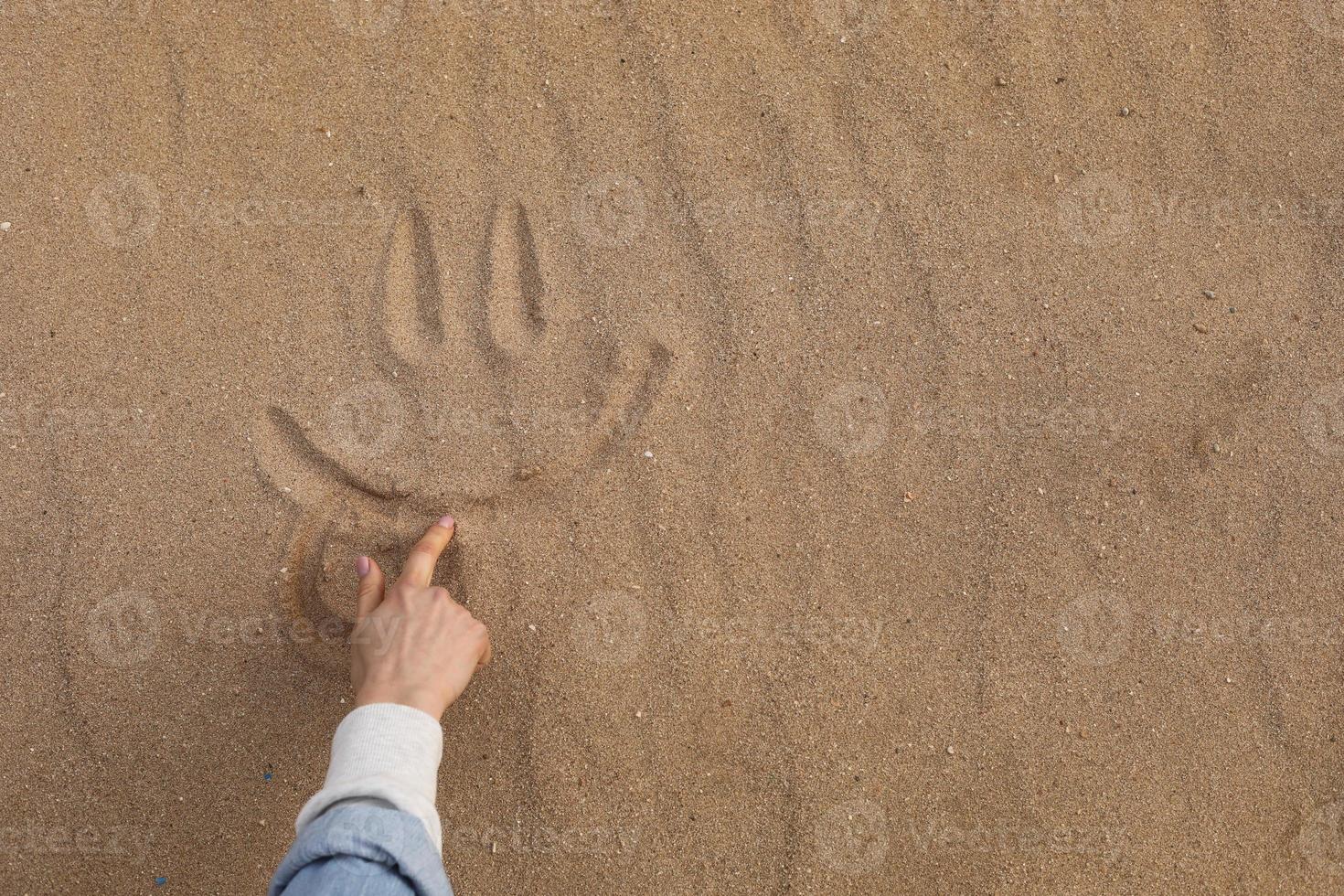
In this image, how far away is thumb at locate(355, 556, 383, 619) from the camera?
6.40 ft

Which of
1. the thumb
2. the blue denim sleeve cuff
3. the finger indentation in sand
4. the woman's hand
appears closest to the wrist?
the woman's hand

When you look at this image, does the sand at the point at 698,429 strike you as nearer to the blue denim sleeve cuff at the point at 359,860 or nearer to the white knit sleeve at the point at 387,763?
the white knit sleeve at the point at 387,763

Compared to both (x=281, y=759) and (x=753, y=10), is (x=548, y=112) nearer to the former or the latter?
(x=753, y=10)

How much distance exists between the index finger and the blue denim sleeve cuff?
539 millimetres

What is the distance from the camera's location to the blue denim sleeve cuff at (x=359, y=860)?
4.74 ft

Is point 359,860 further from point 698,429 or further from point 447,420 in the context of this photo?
A: point 698,429

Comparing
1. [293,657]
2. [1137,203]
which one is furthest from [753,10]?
[293,657]

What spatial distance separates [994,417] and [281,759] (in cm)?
181

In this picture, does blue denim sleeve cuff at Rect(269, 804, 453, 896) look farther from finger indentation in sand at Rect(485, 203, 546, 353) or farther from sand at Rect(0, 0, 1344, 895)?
finger indentation in sand at Rect(485, 203, 546, 353)

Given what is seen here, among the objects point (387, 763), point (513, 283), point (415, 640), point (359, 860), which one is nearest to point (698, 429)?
point (513, 283)

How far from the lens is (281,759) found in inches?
79.4

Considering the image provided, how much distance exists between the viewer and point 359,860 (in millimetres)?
1475

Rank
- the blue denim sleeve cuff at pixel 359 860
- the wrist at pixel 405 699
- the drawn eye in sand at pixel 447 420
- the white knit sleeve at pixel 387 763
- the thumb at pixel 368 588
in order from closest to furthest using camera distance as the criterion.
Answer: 1. the blue denim sleeve cuff at pixel 359 860
2. the white knit sleeve at pixel 387 763
3. the wrist at pixel 405 699
4. the thumb at pixel 368 588
5. the drawn eye in sand at pixel 447 420

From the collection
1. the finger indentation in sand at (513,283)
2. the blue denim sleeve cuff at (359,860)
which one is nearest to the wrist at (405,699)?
the blue denim sleeve cuff at (359,860)
